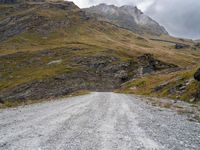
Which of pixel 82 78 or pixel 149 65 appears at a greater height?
pixel 149 65

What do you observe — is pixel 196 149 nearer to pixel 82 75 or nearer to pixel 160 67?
pixel 82 75

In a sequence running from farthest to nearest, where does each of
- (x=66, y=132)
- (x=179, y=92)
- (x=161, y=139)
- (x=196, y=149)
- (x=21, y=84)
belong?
(x=21, y=84), (x=179, y=92), (x=66, y=132), (x=161, y=139), (x=196, y=149)

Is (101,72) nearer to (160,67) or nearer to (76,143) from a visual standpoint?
(160,67)

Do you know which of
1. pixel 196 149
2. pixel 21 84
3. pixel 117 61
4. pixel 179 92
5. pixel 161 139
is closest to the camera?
pixel 196 149

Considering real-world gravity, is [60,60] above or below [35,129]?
below

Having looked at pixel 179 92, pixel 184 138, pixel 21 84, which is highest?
pixel 184 138

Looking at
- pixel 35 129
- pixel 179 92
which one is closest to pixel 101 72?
pixel 179 92

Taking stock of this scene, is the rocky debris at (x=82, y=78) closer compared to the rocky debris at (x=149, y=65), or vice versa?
the rocky debris at (x=82, y=78)

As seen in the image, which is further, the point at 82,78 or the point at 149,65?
the point at 149,65

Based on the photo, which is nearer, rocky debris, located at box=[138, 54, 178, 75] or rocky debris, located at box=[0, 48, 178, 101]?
rocky debris, located at box=[0, 48, 178, 101]

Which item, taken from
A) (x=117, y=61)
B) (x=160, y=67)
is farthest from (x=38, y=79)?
(x=160, y=67)

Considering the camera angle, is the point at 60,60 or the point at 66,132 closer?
the point at 66,132

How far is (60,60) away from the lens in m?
193

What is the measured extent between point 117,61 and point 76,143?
593ft
